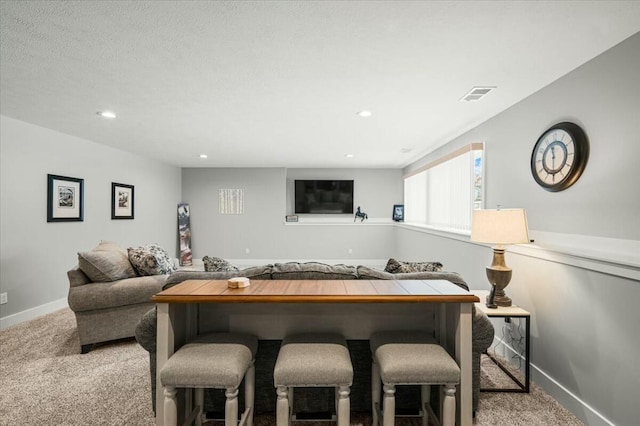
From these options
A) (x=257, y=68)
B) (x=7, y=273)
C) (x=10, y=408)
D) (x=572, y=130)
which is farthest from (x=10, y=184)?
(x=572, y=130)

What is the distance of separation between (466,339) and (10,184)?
4.85m

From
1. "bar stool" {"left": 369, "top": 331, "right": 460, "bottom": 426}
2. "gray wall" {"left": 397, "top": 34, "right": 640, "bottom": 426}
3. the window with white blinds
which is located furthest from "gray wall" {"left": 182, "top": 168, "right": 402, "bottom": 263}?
"bar stool" {"left": 369, "top": 331, "right": 460, "bottom": 426}

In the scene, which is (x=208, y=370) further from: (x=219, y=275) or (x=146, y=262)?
Result: (x=146, y=262)

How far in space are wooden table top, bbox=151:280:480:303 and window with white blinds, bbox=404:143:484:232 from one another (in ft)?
8.14

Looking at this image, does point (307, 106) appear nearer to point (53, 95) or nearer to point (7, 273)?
point (53, 95)

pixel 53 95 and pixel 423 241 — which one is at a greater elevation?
pixel 53 95

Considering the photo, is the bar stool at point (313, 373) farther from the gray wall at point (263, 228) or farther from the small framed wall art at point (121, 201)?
the gray wall at point (263, 228)

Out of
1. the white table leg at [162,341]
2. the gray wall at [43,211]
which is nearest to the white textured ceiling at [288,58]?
the gray wall at [43,211]

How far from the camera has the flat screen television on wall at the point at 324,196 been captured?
7.52 meters

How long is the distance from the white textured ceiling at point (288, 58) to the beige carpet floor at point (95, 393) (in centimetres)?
236

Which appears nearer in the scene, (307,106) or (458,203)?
(307,106)

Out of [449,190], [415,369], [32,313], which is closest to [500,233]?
[415,369]

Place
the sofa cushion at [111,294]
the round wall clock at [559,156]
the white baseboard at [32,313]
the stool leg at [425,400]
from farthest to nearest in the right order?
the white baseboard at [32,313], the sofa cushion at [111,294], the round wall clock at [559,156], the stool leg at [425,400]

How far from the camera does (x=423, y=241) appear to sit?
5.61 metres
